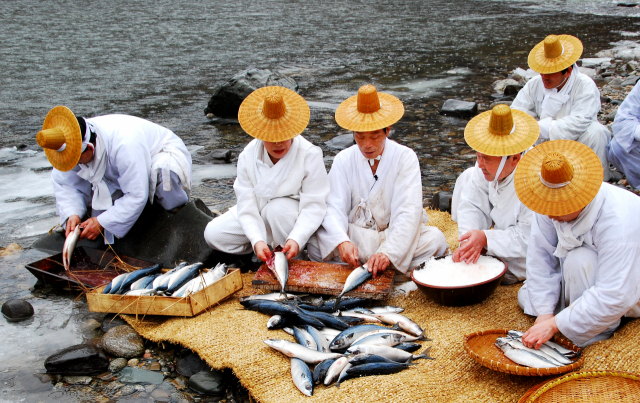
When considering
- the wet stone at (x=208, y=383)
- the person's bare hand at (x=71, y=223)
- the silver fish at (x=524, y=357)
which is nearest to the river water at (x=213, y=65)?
the person's bare hand at (x=71, y=223)

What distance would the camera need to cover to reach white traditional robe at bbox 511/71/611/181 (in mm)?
6141

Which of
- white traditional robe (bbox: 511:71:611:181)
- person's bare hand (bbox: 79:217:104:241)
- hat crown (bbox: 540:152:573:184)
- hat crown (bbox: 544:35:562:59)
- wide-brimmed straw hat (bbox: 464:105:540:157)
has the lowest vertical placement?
person's bare hand (bbox: 79:217:104:241)

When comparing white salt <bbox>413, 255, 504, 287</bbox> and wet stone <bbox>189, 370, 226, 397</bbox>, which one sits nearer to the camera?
wet stone <bbox>189, 370, 226, 397</bbox>

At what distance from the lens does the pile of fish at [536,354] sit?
3229 millimetres

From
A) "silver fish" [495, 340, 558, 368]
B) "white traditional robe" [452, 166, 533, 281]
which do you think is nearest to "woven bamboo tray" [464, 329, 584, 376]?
"silver fish" [495, 340, 558, 368]

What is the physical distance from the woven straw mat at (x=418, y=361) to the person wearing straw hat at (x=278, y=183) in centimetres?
61

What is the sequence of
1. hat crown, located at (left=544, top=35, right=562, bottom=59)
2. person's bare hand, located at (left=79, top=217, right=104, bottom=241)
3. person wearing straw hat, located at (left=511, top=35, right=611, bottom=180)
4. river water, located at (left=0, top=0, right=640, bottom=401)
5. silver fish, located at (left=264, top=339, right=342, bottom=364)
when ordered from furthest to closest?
river water, located at (left=0, top=0, right=640, bottom=401) < person wearing straw hat, located at (left=511, top=35, right=611, bottom=180) < hat crown, located at (left=544, top=35, right=562, bottom=59) < person's bare hand, located at (left=79, top=217, right=104, bottom=241) < silver fish, located at (left=264, top=339, right=342, bottom=364)

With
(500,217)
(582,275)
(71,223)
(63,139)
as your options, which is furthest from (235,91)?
(582,275)

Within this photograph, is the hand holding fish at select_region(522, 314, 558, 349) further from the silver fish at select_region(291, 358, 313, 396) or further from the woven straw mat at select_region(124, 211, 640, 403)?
the silver fish at select_region(291, 358, 313, 396)

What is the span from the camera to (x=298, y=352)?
144 inches

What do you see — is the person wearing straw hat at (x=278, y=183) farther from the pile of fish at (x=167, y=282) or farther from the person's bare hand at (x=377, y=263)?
the person's bare hand at (x=377, y=263)

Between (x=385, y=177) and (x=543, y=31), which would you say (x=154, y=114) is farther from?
(x=543, y=31)

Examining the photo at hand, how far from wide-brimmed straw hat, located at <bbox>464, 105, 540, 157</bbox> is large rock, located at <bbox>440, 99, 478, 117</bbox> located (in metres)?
6.23

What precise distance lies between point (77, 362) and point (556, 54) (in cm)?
527
